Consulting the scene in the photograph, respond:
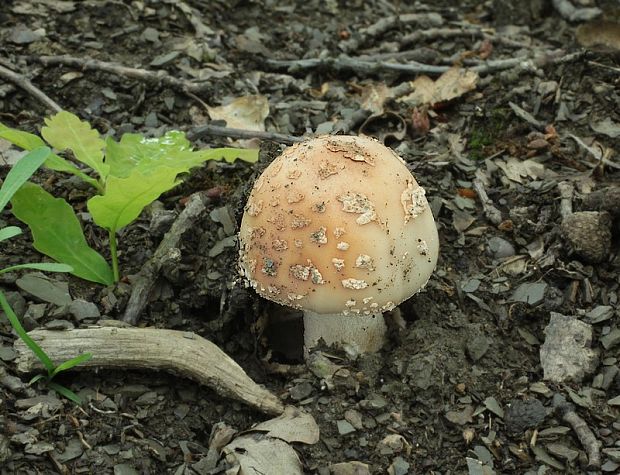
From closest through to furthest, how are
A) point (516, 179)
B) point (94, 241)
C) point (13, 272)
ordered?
point (13, 272), point (94, 241), point (516, 179)

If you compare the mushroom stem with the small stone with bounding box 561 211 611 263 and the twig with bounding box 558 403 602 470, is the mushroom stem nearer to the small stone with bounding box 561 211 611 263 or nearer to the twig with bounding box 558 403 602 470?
the twig with bounding box 558 403 602 470

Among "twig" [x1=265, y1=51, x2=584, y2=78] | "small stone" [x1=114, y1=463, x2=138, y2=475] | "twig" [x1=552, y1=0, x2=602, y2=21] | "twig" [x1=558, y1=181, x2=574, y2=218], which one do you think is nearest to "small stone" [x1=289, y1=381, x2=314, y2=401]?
"small stone" [x1=114, y1=463, x2=138, y2=475]

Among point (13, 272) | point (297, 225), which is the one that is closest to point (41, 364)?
point (13, 272)

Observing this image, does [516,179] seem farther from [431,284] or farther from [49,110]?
[49,110]

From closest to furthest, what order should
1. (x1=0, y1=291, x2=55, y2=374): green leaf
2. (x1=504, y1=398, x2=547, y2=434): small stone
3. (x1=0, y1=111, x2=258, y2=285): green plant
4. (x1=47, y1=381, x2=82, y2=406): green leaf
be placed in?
(x1=0, y1=291, x2=55, y2=374): green leaf < (x1=47, y1=381, x2=82, y2=406): green leaf < (x1=504, y1=398, x2=547, y2=434): small stone < (x1=0, y1=111, x2=258, y2=285): green plant

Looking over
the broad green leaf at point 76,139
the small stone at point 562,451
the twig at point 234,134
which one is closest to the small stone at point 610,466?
the small stone at point 562,451

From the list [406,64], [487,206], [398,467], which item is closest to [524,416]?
[398,467]
